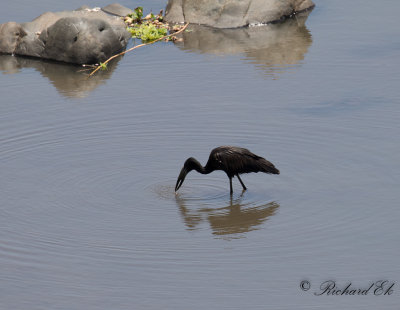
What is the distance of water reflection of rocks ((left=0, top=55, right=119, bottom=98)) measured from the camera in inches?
803

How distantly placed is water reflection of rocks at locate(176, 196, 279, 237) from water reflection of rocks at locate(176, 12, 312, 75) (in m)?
6.83

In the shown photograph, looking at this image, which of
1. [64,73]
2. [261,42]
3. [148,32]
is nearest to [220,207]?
[64,73]

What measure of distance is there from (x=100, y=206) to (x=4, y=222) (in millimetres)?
1484

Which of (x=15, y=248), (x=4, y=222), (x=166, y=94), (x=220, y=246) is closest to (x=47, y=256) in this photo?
(x=15, y=248)

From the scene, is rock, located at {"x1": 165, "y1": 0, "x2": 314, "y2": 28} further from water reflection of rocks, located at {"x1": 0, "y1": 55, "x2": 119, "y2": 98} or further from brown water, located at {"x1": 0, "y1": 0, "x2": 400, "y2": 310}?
water reflection of rocks, located at {"x1": 0, "y1": 55, "x2": 119, "y2": 98}

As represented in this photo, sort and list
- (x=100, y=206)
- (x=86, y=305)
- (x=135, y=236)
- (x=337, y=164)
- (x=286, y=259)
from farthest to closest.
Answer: (x=337, y=164)
(x=100, y=206)
(x=135, y=236)
(x=286, y=259)
(x=86, y=305)

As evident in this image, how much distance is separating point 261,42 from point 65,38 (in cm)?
484

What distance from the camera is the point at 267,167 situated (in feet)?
48.3

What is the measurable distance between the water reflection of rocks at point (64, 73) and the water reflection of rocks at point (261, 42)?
254 centimetres

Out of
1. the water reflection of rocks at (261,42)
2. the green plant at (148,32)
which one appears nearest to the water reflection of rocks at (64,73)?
the green plant at (148,32)

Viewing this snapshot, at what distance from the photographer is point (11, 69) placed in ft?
72.3

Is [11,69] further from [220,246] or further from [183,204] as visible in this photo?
[220,246]

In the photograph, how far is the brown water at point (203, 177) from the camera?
39.0 ft

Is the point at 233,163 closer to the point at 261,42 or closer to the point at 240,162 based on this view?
the point at 240,162
